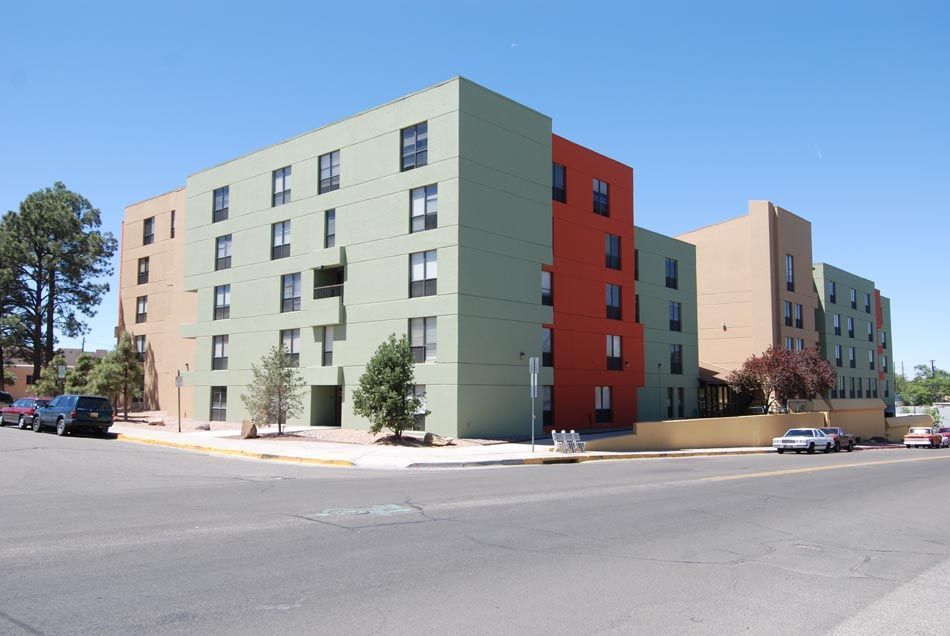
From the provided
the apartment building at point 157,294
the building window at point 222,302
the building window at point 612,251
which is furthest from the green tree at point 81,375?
the building window at point 612,251

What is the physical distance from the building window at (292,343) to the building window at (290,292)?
118 centimetres

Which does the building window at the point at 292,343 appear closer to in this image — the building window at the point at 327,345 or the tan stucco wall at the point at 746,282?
the building window at the point at 327,345

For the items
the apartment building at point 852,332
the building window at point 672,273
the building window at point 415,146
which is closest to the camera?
the building window at point 415,146

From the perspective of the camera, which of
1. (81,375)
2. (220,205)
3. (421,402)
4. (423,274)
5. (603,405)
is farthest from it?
(81,375)

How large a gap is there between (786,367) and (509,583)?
42.8 metres

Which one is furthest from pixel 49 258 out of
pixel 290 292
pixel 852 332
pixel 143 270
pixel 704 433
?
pixel 852 332

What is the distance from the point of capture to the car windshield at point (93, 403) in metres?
29.8

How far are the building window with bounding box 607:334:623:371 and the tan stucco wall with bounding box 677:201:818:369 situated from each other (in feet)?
58.4

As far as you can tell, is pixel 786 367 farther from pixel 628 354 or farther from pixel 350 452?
pixel 350 452

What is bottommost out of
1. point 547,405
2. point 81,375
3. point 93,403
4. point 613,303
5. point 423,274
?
point 547,405

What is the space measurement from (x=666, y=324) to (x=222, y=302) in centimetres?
2734

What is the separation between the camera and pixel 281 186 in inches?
1497

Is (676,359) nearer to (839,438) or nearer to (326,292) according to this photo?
(839,438)

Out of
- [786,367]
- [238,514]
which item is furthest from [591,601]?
[786,367]
